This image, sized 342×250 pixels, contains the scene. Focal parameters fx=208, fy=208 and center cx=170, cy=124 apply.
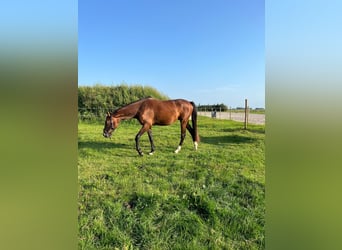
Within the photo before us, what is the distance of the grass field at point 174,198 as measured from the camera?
1.66 meters

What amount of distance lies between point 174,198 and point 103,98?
3.51m

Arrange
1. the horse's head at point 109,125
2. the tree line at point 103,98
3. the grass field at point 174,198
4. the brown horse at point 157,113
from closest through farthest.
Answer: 1. the grass field at point 174,198
2. the horse's head at point 109,125
3. the brown horse at point 157,113
4. the tree line at point 103,98

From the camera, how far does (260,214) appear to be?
1.88 m

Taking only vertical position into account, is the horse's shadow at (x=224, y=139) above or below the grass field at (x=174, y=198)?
above

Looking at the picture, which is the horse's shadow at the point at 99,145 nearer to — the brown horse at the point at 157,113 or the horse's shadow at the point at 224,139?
the brown horse at the point at 157,113

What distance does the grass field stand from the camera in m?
1.66

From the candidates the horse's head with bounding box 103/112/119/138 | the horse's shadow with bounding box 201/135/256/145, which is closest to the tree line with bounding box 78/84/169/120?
the horse's head with bounding box 103/112/119/138

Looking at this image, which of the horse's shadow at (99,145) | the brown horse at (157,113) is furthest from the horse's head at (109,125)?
the horse's shadow at (99,145)

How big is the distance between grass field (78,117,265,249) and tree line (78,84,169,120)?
3.48 feet

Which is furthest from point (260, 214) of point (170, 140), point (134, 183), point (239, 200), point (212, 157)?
point (170, 140)

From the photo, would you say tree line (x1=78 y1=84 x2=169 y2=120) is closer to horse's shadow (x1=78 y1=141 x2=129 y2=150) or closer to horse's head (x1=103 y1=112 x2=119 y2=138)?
horse's shadow (x1=78 y1=141 x2=129 y2=150)

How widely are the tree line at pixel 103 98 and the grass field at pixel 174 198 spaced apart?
1.06m
